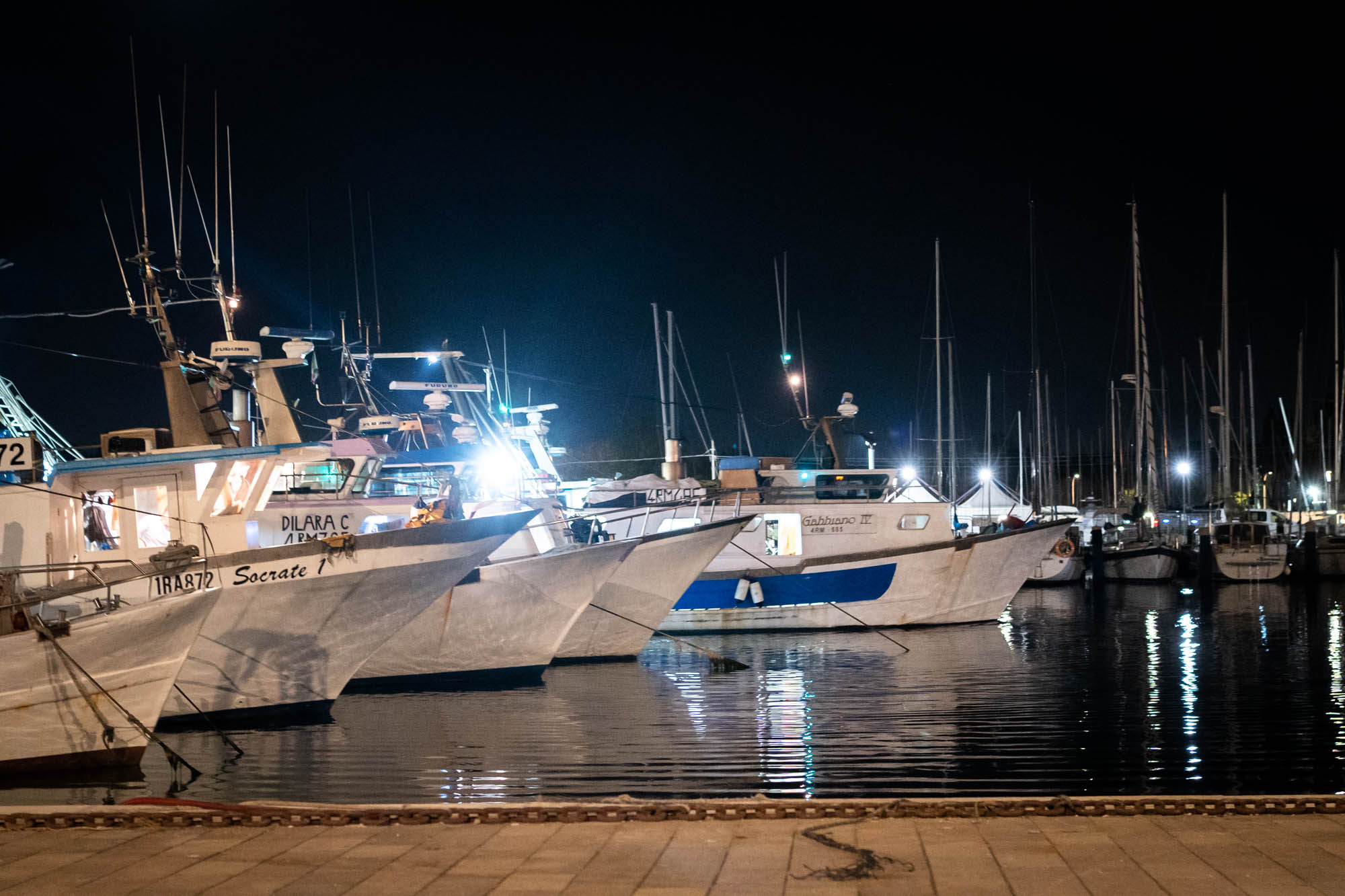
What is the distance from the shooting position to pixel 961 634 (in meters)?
24.8

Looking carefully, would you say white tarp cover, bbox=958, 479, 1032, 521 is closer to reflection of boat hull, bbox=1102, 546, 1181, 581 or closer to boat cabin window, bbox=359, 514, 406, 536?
reflection of boat hull, bbox=1102, 546, 1181, 581

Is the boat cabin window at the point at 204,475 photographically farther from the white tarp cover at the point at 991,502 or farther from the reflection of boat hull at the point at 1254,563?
the white tarp cover at the point at 991,502

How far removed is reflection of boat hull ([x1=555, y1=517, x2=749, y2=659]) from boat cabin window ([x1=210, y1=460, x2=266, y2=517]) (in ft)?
22.4

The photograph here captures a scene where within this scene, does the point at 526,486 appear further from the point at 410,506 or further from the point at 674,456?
the point at 410,506

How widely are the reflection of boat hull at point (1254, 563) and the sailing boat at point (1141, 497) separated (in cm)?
240

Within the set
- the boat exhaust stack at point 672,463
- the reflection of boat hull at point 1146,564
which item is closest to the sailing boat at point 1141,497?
the reflection of boat hull at point 1146,564

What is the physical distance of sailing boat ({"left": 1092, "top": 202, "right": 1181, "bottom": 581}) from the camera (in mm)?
40719

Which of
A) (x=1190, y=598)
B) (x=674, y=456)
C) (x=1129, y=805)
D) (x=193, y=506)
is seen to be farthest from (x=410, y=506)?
(x=1190, y=598)

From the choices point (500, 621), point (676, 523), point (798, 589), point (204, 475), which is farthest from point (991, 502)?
point (204, 475)

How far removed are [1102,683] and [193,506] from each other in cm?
1318

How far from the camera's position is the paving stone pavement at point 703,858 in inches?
217

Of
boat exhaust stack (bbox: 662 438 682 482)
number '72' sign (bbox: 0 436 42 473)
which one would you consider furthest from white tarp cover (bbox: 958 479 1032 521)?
number '72' sign (bbox: 0 436 42 473)

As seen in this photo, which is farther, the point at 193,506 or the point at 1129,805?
the point at 193,506

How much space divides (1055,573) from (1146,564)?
11.5ft
